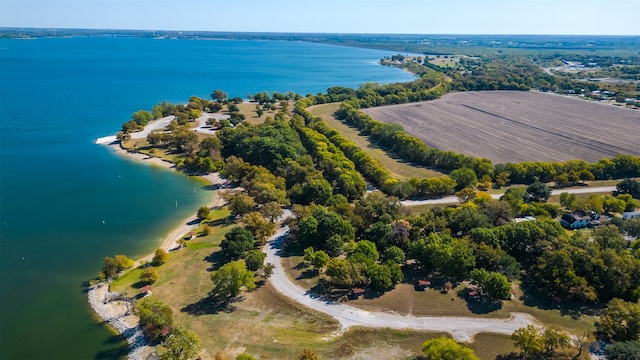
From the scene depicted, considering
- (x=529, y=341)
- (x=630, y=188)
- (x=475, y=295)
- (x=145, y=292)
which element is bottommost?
(x=145, y=292)

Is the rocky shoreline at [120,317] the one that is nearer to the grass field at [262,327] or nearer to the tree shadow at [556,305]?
the grass field at [262,327]

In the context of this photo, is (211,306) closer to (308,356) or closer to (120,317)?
(120,317)

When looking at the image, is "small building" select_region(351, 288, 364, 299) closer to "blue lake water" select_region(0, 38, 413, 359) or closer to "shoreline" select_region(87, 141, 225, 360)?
"shoreline" select_region(87, 141, 225, 360)

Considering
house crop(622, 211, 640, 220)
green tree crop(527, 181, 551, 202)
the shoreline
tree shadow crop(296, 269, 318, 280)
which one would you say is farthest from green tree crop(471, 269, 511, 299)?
the shoreline

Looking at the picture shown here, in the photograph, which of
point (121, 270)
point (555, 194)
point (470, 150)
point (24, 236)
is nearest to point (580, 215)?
point (555, 194)

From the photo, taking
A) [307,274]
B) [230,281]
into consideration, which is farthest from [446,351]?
[230,281]
